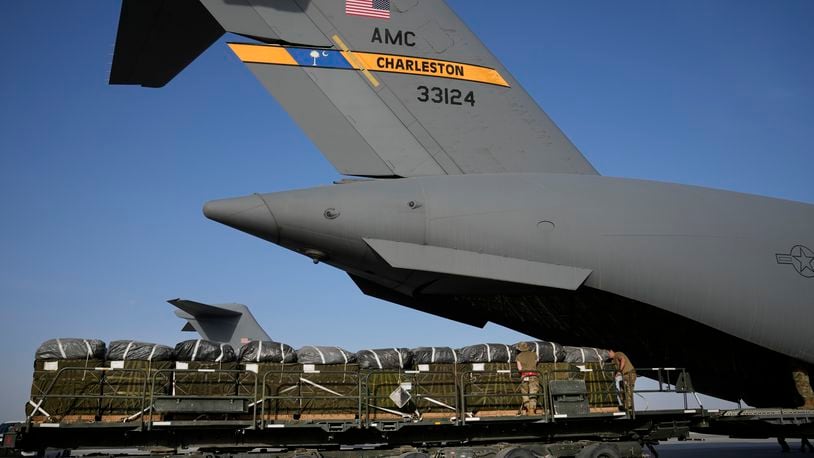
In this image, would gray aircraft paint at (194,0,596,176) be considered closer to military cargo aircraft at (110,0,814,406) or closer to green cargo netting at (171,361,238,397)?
military cargo aircraft at (110,0,814,406)

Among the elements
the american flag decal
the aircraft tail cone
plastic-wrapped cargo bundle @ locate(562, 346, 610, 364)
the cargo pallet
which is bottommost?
the cargo pallet

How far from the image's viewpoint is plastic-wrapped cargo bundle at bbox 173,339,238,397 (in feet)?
27.9

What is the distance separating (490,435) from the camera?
9.38 metres

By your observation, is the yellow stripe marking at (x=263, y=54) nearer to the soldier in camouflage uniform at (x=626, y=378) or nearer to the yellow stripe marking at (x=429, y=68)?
the yellow stripe marking at (x=429, y=68)

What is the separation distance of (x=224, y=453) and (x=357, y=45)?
6.18 m

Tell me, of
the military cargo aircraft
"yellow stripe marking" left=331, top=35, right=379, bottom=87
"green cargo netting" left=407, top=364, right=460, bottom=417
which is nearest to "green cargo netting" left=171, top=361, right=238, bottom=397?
the military cargo aircraft

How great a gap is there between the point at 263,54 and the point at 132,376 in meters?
4.85

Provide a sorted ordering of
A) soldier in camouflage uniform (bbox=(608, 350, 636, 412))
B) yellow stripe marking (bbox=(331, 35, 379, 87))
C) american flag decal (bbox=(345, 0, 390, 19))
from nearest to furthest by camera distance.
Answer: soldier in camouflage uniform (bbox=(608, 350, 636, 412)) < yellow stripe marking (bbox=(331, 35, 379, 87)) < american flag decal (bbox=(345, 0, 390, 19))

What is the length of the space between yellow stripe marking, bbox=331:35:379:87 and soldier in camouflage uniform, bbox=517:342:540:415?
4640mm

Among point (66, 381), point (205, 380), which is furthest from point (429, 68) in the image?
point (66, 381)

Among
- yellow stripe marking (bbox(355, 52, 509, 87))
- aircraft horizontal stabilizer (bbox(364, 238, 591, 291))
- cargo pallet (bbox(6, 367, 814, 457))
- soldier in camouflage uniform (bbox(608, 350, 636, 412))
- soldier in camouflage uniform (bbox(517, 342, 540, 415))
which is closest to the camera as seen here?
cargo pallet (bbox(6, 367, 814, 457))

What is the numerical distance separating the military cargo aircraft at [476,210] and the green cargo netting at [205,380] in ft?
6.26

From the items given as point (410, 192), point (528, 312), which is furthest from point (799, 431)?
point (410, 192)

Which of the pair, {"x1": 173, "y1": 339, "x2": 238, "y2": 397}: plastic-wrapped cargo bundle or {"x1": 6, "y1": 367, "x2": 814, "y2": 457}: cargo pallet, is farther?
{"x1": 173, "y1": 339, "x2": 238, "y2": 397}: plastic-wrapped cargo bundle
